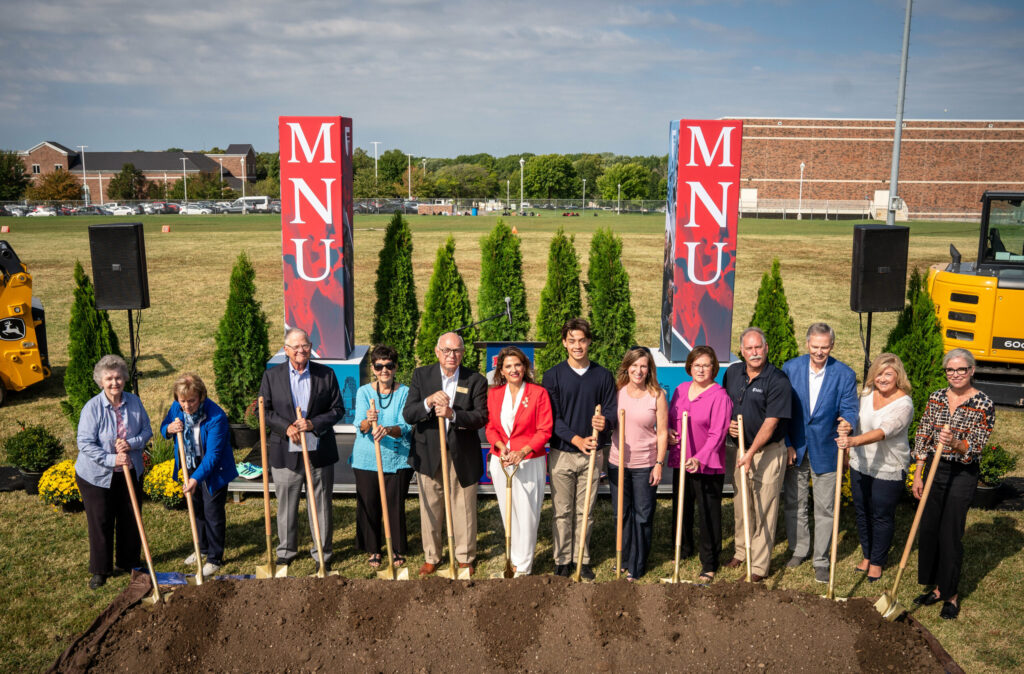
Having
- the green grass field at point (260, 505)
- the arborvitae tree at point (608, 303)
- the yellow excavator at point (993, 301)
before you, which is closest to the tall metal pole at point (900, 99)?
the green grass field at point (260, 505)

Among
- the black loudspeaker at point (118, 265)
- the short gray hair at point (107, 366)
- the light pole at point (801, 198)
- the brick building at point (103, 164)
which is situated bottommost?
the short gray hair at point (107, 366)

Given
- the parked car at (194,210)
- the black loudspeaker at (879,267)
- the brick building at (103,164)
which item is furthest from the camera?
the brick building at (103,164)

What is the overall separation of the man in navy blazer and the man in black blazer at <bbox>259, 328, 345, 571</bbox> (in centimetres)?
349

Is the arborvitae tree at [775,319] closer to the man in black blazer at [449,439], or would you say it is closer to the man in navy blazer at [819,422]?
the man in navy blazer at [819,422]

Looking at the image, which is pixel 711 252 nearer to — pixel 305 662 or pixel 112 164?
pixel 305 662

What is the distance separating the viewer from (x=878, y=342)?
1579 cm

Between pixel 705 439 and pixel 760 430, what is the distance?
0.40m

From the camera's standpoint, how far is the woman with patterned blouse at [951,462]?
540 centimetres

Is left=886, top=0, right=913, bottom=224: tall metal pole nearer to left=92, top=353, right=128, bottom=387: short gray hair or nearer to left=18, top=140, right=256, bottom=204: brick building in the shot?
left=92, top=353, right=128, bottom=387: short gray hair

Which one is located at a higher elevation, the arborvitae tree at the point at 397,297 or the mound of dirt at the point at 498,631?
the arborvitae tree at the point at 397,297

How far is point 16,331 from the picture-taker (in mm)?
11273

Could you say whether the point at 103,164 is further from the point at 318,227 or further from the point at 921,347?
the point at 921,347

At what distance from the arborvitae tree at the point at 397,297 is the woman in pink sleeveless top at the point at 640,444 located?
4.99 meters

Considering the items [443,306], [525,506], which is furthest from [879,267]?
[443,306]
